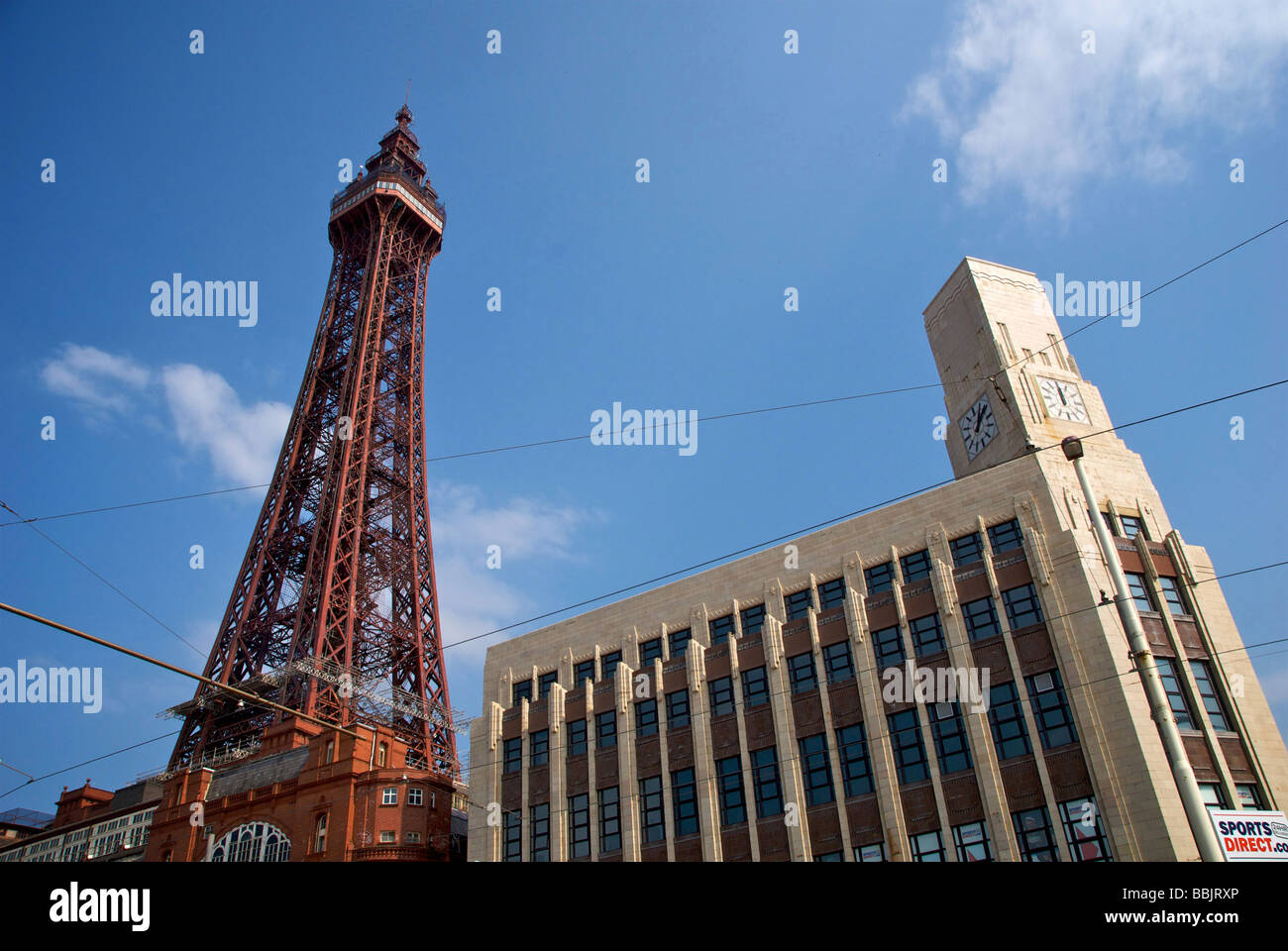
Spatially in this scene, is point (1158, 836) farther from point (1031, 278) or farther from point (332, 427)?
point (332, 427)

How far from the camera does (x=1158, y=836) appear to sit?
26625mm

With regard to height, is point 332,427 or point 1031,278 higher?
point 332,427

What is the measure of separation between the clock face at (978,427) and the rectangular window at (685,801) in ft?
65.8

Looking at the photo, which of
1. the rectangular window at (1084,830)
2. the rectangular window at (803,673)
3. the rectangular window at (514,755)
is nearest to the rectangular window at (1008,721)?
the rectangular window at (1084,830)

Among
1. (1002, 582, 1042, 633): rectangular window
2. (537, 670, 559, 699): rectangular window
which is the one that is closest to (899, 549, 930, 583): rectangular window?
(1002, 582, 1042, 633): rectangular window

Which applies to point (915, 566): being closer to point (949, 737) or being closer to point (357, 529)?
point (949, 737)

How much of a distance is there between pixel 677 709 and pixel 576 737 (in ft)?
17.4

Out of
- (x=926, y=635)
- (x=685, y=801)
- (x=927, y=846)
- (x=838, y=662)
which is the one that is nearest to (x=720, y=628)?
(x=838, y=662)

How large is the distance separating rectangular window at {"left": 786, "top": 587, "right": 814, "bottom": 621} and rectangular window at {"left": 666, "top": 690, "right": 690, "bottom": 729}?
5.71 metres

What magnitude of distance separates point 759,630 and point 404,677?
49.4 meters

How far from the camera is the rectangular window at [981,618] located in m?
33.0

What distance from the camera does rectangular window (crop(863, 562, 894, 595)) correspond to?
1449 inches

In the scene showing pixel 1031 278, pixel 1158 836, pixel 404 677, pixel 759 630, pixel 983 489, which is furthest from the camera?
pixel 404 677
